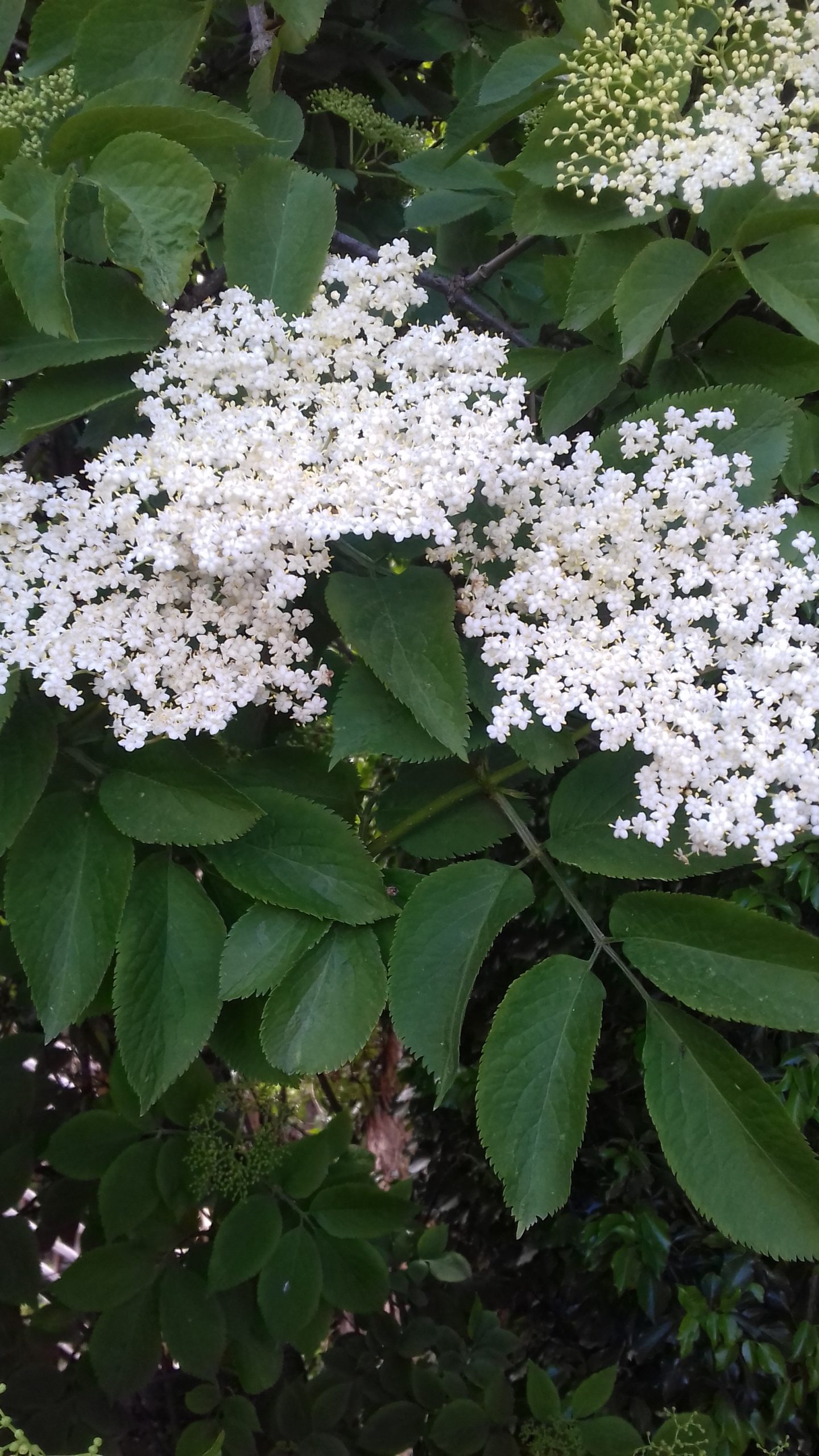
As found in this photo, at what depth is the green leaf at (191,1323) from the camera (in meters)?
1.35

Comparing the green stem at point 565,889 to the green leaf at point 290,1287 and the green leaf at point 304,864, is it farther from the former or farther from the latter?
the green leaf at point 290,1287

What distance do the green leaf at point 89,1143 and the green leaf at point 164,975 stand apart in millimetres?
694

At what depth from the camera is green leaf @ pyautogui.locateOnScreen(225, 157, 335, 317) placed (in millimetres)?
876

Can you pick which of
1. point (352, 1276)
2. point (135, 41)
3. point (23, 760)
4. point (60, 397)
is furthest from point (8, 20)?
point (352, 1276)

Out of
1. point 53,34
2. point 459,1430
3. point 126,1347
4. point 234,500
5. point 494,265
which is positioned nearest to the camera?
point 234,500

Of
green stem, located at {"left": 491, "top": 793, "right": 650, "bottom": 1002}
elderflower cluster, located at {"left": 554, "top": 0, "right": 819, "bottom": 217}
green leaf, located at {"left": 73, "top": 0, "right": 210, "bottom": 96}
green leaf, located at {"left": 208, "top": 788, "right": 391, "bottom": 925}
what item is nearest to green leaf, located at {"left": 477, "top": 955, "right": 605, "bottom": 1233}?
green stem, located at {"left": 491, "top": 793, "right": 650, "bottom": 1002}

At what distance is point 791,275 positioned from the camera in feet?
2.82

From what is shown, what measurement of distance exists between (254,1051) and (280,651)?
387mm

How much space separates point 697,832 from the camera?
781 mm

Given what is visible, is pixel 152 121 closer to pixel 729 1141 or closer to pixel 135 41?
pixel 135 41

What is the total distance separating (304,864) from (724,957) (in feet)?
1.25

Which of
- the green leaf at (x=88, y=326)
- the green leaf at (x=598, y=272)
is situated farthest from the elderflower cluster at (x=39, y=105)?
the green leaf at (x=598, y=272)

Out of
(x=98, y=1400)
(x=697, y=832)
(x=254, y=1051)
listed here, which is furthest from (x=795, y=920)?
(x=98, y=1400)

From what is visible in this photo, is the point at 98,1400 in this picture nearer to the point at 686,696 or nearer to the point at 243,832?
the point at 243,832
